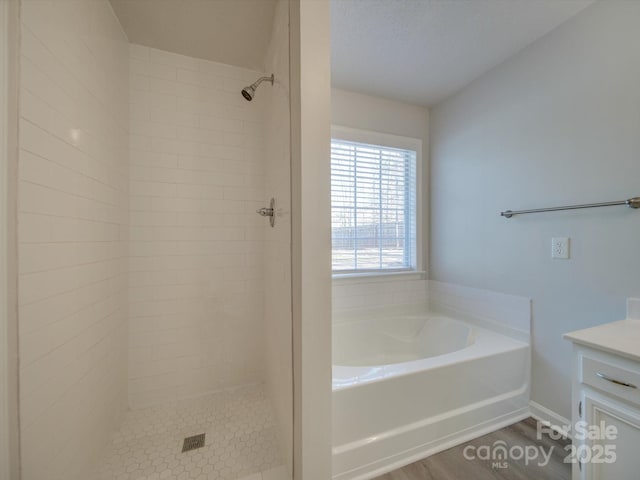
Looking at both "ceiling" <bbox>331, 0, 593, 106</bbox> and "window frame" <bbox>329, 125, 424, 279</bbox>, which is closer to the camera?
"ceiling" <bbox>331, 0, 593, 106</bbox>

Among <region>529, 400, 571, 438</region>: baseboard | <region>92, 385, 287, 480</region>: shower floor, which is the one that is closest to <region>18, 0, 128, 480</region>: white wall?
<region>92, 385, 287, 480</region>: shower floor

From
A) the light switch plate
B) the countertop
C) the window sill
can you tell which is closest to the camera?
the countertop

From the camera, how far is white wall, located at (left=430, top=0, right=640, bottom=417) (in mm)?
1292

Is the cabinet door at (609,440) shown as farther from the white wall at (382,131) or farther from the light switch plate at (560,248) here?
the white wall at (382,131)

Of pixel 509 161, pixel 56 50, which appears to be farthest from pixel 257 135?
pixel 509 161

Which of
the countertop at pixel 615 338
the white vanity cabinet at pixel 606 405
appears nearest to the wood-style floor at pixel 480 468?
the white vanity cabinet at pixel 606 405

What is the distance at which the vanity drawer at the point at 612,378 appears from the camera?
34.7 inches

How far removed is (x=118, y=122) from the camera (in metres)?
Result: 1.48

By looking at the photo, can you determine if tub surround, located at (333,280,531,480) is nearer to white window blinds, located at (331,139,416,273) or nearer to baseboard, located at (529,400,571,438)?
baseboard, located at (529,400,571,438)

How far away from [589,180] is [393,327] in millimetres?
1677

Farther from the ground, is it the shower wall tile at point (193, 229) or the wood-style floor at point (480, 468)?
the shower wall tile at point (193, 229)

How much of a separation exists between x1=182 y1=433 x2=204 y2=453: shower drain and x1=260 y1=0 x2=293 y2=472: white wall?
0.42 metres

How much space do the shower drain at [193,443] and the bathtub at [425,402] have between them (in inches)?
29.2

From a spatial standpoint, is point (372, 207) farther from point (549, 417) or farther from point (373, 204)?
point (549, 417)
